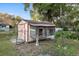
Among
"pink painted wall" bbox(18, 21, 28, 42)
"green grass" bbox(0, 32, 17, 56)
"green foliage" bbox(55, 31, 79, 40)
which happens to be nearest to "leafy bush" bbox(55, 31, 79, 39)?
"green foliage" bbox(55, 31, 79, 40)

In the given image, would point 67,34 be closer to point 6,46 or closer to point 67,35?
point 67,35

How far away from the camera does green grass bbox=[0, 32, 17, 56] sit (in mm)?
1979

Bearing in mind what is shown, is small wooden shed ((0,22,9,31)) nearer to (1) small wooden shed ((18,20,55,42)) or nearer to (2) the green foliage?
(1) small wooden shed ((18,20,55,42))

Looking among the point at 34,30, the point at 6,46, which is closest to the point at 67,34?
the point at 34,30

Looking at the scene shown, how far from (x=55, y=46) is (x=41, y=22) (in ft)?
0.75

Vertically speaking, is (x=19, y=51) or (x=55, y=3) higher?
(x=55, y=3)

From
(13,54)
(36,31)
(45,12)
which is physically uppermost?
(45,12)

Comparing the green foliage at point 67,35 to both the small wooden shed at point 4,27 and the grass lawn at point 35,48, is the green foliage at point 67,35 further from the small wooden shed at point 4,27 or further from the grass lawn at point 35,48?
the small wooden shed at point 4,27

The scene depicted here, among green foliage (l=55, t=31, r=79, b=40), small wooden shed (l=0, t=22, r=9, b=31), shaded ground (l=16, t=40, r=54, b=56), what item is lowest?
shaded ground (l=16, t=40, r=54, b=56)

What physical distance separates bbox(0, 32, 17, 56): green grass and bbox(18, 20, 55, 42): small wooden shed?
0.32 feet

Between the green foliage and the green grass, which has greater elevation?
the green foliage

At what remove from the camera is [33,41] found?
202 cm

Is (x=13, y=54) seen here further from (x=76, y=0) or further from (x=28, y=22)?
(x=76, y=0)

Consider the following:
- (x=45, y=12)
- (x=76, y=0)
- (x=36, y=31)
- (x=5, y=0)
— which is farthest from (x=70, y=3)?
(x=5, y=0)
